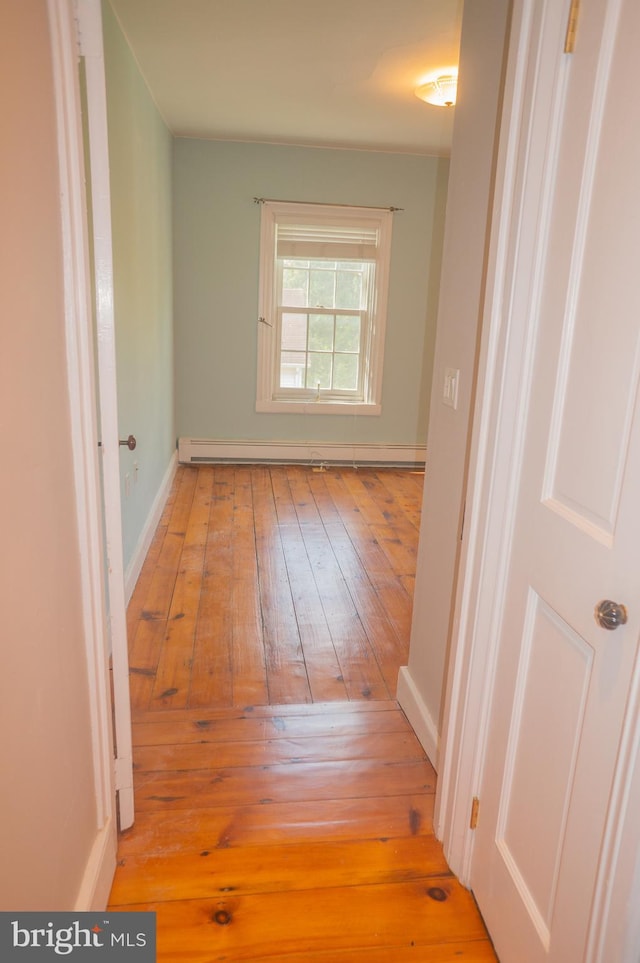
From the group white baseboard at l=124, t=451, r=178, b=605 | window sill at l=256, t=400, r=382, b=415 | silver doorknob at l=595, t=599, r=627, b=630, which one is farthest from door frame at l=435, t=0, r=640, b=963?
window sill at l=256, t=400, r=382, b=415

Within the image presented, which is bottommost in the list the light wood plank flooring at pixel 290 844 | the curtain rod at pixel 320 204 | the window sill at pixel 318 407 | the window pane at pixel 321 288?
the light wood plank flooring at pixel 290 844

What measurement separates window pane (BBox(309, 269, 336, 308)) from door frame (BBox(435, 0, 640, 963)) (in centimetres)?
413

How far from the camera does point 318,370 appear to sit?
556 centimetres

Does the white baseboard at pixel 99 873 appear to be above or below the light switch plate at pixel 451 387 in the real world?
below

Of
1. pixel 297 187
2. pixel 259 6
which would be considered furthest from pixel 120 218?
pixel 297 187

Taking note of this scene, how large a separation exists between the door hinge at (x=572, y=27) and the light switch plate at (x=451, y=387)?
0.80 m

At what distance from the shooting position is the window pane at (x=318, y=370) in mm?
5543

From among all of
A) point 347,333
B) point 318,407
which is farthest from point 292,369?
point 347,333

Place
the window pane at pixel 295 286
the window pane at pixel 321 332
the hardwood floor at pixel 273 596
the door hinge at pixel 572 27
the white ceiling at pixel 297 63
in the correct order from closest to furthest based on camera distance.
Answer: the door hinge at pixel 572 27
the hardwood floor at pixel 273 596
the white ceiling at pixel 297 63
the window pane at pixel 295 286
the window pane at pixel 321 332

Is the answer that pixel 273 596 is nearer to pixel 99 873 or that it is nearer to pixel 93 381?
pixel 99 873

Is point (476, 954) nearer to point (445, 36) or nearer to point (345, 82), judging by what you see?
point (445, 36)

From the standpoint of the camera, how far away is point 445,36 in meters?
2.89

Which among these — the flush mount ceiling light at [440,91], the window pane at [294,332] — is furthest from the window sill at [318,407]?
the flush mount ceiling light at [440,91]

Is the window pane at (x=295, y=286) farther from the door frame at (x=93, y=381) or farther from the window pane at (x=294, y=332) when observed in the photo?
the door frame at (x=93, y=381)
